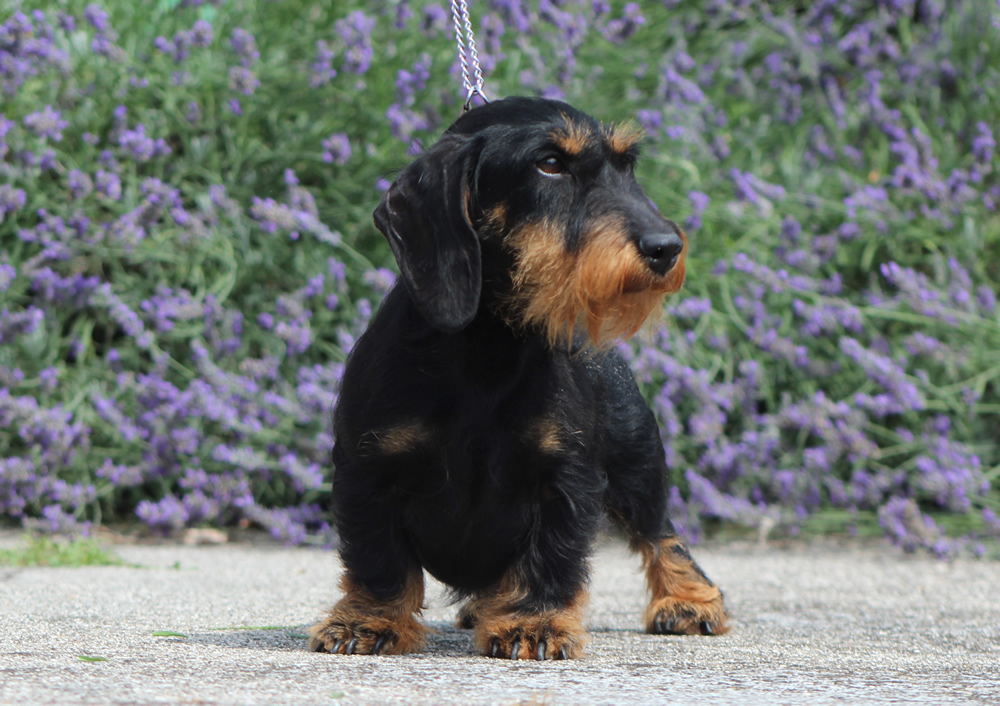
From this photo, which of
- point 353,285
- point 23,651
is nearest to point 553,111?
point 23,651

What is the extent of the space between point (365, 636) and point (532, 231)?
3.47 feet

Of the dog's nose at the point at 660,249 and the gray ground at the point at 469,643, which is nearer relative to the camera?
the gray ground at the point at 469,643

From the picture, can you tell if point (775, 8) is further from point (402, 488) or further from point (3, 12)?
point (402, 488)

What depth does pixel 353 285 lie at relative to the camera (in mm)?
5789

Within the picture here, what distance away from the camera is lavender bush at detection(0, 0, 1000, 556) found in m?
5.30

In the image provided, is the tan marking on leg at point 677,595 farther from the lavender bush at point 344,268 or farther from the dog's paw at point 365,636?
the lavender bush at point 344,268

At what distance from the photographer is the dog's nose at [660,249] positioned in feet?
9.44

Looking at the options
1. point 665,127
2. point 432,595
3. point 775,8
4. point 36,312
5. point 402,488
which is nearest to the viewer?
point 402,488

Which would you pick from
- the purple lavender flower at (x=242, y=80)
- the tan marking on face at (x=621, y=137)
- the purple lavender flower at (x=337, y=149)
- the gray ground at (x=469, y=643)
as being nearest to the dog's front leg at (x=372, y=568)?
the gray ground at (x=469, y=643)

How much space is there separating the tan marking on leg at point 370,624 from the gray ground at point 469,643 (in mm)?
68

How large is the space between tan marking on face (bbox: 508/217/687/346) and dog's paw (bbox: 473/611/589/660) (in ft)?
2.22

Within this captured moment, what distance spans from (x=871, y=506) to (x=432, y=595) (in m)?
2.21

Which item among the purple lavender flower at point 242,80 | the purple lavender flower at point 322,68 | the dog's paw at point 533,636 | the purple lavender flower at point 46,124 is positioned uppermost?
the purple lavender flower at point 322,68

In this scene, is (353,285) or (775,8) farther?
(775,8)
